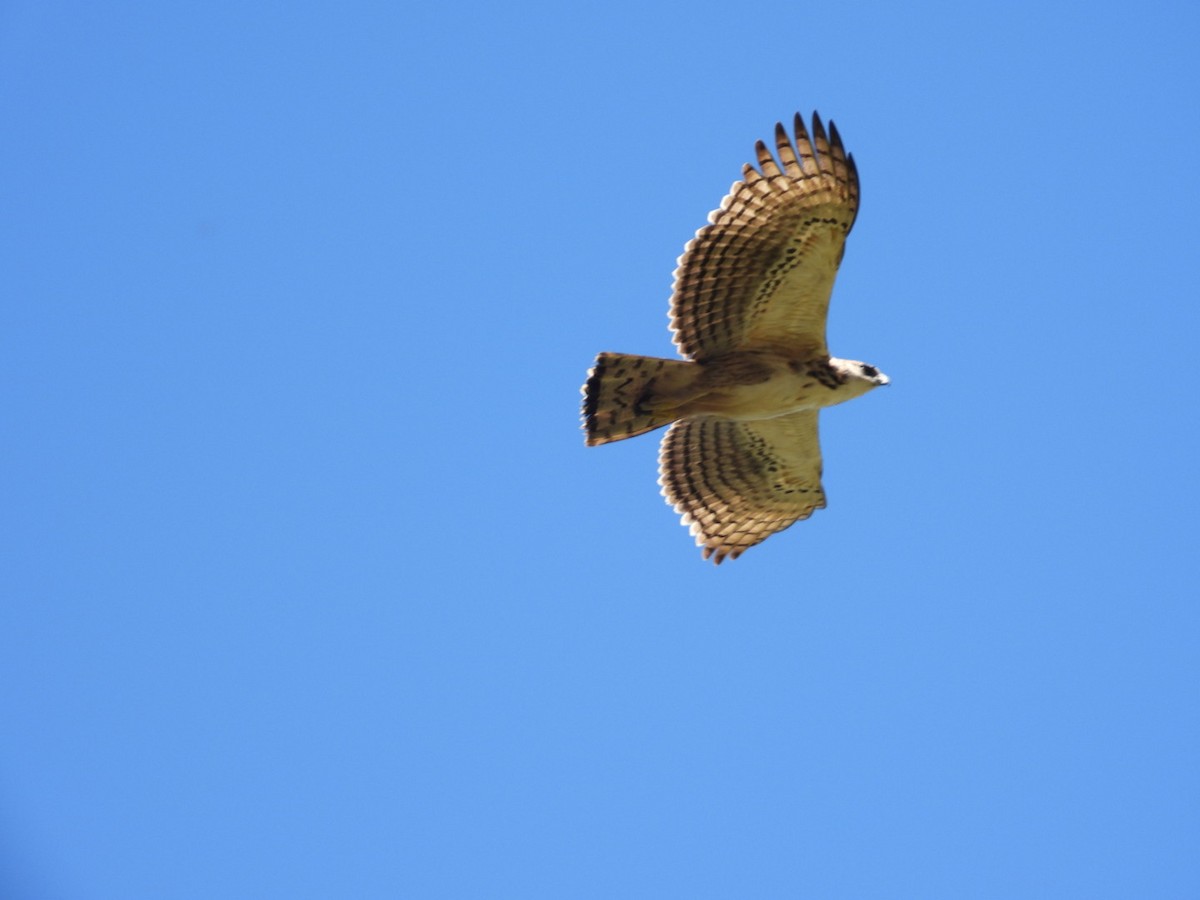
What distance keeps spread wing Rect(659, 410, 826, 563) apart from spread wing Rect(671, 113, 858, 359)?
120 centimetres

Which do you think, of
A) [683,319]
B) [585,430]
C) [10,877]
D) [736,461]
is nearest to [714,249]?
[683,319]

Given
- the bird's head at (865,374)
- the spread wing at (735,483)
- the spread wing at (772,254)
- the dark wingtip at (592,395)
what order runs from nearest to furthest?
the spread wing at (772,254) < the dark wingtip at (592,395) < the bird's head at (865,374) < the spread wing at (735,483)

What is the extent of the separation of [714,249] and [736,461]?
230 centimetres

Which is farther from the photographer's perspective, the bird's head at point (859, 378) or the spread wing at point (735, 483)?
the spread wing at point (735, 483)

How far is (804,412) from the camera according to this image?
→ 1030cm

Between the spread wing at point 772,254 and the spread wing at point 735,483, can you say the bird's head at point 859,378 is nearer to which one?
the spread wing at point 772,254

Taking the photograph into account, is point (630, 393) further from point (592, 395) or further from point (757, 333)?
point (757, 333)

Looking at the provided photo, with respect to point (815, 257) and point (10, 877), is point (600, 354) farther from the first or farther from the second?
point (10, 877)

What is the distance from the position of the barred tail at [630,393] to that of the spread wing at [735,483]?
1.10 meters

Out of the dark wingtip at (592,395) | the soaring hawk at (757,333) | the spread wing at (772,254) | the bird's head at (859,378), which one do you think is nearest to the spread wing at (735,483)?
the soaring hawk at (757,333)

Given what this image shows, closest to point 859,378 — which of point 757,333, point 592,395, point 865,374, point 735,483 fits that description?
point 865,374

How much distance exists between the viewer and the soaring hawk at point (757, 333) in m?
8.98

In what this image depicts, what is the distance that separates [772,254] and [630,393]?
4.76 feet

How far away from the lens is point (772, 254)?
918 centimetres
